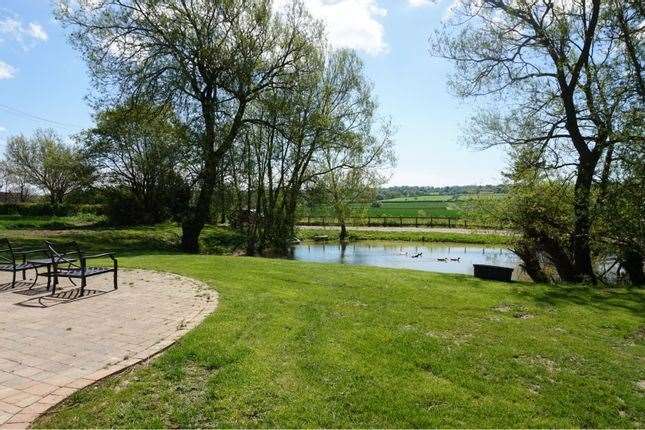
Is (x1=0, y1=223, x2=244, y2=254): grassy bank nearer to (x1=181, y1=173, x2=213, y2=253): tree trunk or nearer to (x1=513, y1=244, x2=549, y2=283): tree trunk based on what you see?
(x1=181, y1=173, x2=213, y2=253): tree trunk

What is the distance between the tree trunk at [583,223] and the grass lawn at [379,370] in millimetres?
4954

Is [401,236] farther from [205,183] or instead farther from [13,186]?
[13,186]

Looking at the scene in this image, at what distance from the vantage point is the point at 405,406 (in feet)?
12.4

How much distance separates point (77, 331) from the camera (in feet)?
18.3

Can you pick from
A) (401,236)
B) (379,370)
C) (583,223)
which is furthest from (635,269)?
(401,236)

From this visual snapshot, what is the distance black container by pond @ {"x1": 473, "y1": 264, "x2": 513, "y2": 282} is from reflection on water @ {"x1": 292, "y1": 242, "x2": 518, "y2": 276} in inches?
297

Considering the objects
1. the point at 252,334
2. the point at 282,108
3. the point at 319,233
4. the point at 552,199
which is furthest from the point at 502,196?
the point at 319,233

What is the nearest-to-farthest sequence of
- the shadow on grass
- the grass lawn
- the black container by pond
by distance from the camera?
the grass lawn
the shadow on grass
the black container by pond

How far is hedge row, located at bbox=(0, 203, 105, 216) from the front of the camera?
35375mm

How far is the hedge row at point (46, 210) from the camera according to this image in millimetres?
35375

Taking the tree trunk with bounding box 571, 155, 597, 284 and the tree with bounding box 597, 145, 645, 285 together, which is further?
the tree trunk with bounding box 571, 155, 597, 284

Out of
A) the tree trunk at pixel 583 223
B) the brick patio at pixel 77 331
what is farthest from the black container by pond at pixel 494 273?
the brick patio at pixel 77 331

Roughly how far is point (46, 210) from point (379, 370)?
124 feet

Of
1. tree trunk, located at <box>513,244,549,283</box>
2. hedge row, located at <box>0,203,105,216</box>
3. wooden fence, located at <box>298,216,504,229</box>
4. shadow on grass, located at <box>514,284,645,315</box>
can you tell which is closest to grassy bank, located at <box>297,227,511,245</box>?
wooden fence, located at <box>298,216,504,229</box>
